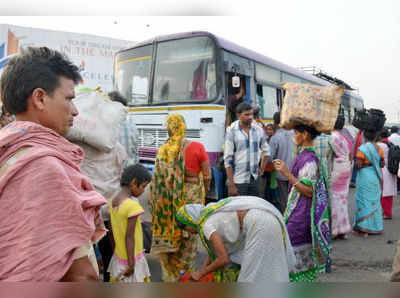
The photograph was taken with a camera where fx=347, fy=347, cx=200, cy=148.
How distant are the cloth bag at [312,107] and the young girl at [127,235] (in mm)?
1533

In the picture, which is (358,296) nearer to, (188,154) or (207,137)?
(188,154)

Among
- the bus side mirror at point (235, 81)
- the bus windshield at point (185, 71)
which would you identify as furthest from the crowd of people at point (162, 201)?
the bus windshield at point (185, 71)

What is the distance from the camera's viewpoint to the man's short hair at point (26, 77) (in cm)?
94

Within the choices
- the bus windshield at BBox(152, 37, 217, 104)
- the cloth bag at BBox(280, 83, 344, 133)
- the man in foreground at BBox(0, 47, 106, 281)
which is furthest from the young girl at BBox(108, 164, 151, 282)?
the bus windshield at BBox(152, 37, 217, 104)

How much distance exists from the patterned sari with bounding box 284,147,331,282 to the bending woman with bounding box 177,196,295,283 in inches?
12.8

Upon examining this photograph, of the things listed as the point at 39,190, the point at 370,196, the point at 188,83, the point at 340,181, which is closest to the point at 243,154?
the point at 340,181

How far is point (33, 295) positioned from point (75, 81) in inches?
31.8

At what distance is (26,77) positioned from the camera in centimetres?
94

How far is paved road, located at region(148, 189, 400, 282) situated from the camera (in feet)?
11.9

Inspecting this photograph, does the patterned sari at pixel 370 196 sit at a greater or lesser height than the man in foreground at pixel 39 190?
lesser

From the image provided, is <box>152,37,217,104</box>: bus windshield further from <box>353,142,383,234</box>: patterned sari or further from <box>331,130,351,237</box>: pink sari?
<box>353,142,383,234</box>: patterned sari

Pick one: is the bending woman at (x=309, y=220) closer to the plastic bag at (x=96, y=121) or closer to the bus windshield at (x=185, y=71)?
the plastic bag at (x=96, y=121)

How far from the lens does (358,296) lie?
39 centimetres

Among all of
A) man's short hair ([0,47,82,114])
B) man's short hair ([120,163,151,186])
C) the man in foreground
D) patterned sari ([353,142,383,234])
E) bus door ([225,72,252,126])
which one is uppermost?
bus door ([225,72,252,126])
